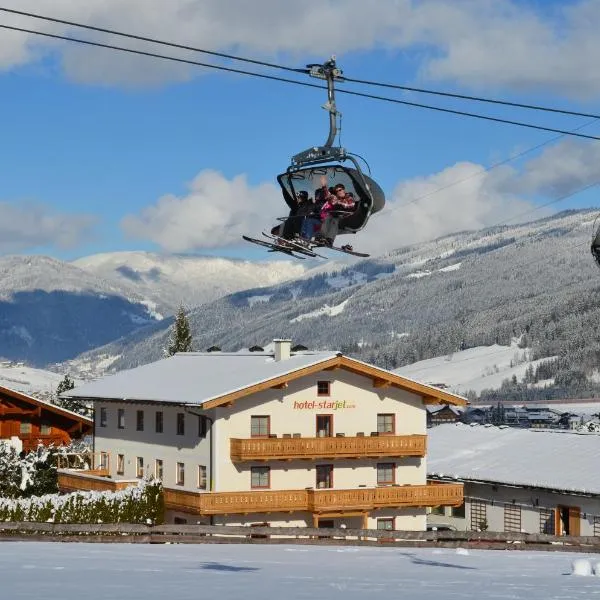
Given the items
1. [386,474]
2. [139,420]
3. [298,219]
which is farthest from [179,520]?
[298,219]

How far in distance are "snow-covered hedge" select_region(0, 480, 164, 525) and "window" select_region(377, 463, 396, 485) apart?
11760 mm

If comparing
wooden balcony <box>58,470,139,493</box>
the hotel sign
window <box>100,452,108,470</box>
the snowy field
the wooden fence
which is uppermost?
the hotel sign

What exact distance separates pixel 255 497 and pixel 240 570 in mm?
29786

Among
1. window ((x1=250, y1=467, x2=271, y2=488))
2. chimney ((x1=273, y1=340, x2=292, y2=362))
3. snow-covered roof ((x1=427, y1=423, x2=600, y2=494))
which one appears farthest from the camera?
chimney ((x1=273, y1=340, x2=292, y2=362))

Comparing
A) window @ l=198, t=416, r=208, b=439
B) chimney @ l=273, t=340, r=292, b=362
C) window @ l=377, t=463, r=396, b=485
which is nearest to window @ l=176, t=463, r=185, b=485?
window @ l=198, t=416, r=208, b=439

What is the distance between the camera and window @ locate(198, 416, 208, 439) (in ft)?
194

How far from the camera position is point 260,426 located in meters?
59.9

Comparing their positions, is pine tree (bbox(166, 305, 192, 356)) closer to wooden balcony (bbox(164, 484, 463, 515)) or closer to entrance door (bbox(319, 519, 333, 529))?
entrance door (bbox(319, 519, 333, 529))

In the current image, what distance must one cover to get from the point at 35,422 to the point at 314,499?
14.7 meters

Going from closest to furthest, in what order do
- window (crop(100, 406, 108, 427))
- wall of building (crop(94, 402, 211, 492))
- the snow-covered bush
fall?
1. the snow-covered bush
2. wall of building (crop(94, 402, 211, 492))
3. window (crop(100, 406, 108, 427))

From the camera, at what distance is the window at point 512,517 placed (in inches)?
2370

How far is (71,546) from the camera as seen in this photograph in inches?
1209

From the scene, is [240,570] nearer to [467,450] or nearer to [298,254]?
[298,254]

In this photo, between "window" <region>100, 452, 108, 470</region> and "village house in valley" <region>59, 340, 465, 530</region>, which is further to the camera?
"window" <region>100, 452, 108, 470</region>
